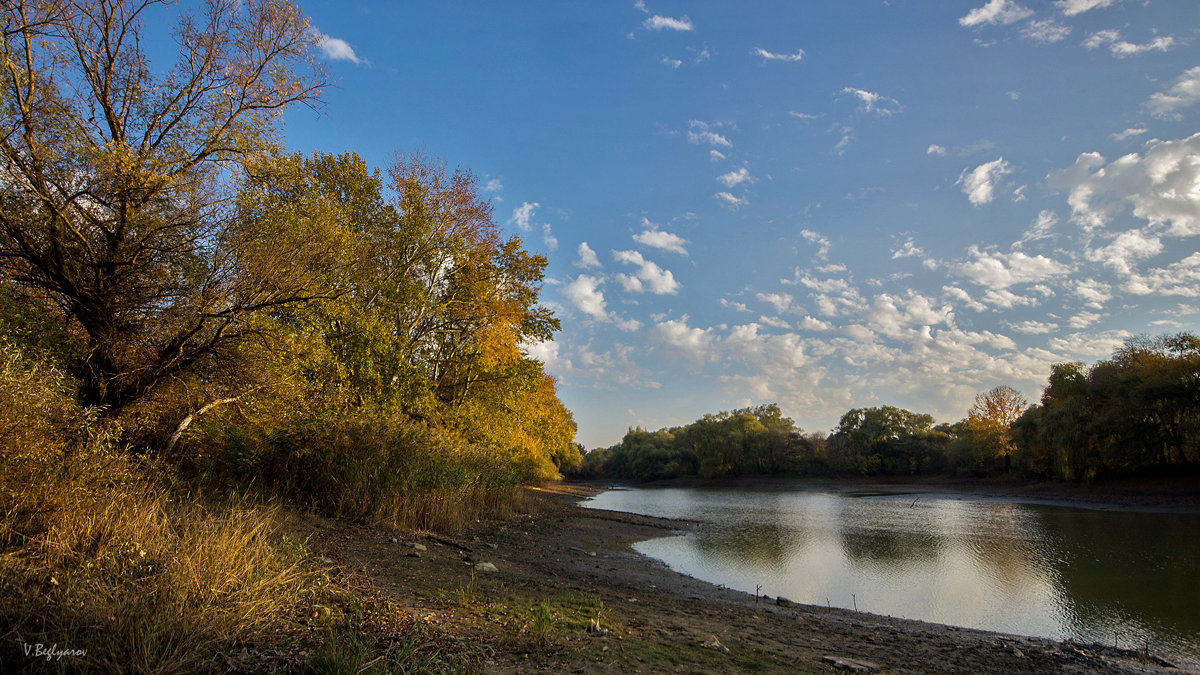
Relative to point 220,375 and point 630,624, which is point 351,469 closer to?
point 220,375

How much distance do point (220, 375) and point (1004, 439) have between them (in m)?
73.1

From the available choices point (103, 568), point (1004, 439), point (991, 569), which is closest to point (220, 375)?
point (103, 568)

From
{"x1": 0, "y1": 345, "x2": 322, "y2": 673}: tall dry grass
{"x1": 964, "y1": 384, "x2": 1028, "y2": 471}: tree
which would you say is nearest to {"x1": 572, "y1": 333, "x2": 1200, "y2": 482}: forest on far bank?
{"x1": 964, "y1": 384, "x2": 1028, "y2": 471}: tree

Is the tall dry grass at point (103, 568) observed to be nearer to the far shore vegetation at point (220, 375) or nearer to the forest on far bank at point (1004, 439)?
the far shore vegetation at point (220, 375)

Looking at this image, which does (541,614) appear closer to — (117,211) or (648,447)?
(117,211)

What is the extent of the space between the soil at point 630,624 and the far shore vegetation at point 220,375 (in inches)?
29.8

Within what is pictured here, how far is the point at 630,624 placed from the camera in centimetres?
626

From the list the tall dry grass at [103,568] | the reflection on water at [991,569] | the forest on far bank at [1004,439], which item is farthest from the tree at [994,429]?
the tall dry grass at [103,568]

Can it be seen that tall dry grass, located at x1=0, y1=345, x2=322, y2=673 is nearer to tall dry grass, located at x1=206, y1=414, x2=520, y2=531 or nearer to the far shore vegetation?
the far shore vegetation

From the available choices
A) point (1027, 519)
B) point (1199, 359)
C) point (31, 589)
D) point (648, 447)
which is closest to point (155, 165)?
point (31, 589)

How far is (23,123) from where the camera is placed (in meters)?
7.73

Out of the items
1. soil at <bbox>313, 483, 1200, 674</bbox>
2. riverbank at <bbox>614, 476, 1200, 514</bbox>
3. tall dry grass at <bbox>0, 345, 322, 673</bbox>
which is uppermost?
tall dry grass at <bbox>0, 345, 322, 673</bbox>

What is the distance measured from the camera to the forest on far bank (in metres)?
36.0

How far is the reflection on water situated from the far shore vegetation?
836 centimetres
